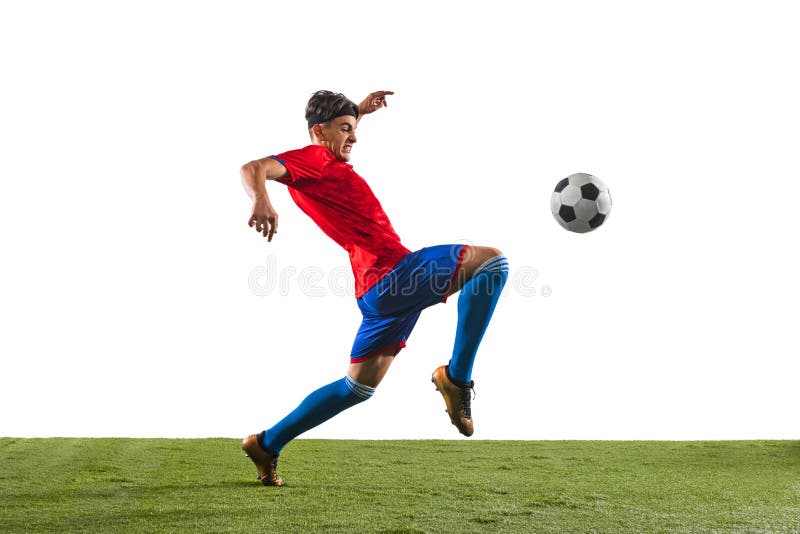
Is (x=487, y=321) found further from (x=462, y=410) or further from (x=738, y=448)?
(x=738, y=448)

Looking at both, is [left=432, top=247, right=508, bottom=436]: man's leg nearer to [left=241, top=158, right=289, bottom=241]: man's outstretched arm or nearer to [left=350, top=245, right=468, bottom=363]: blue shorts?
[left=350, top=245, right=468, bottom=363]: blue shorts

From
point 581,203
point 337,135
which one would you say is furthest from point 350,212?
point 581,203

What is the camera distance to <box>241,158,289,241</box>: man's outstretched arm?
3.22 m

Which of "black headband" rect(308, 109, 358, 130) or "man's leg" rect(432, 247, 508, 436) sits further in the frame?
"black headband" rect(308, 109, 358, 130)

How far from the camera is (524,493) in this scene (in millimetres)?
4359

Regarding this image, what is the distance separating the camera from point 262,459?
4.46 m

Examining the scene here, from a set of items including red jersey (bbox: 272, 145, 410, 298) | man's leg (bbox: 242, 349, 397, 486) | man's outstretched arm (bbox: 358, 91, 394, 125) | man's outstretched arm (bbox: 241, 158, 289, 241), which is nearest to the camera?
man's outstretched arm (bbox: 241, 158, 289, 241)

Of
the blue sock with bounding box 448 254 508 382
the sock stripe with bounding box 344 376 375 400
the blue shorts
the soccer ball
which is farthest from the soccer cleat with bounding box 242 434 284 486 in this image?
the soccer ball

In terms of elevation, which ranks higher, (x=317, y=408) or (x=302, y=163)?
(x=302, y=163)

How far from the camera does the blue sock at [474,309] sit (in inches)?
142

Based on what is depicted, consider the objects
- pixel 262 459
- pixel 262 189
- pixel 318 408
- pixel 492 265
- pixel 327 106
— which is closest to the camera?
pixel 262 189

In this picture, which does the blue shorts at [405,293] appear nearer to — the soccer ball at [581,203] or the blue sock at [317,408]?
the blue sock at [317,408]

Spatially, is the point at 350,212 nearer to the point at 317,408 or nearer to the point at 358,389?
the point at 358,389

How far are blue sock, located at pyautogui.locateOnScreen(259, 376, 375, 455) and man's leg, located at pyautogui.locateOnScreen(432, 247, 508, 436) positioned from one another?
0.45m
